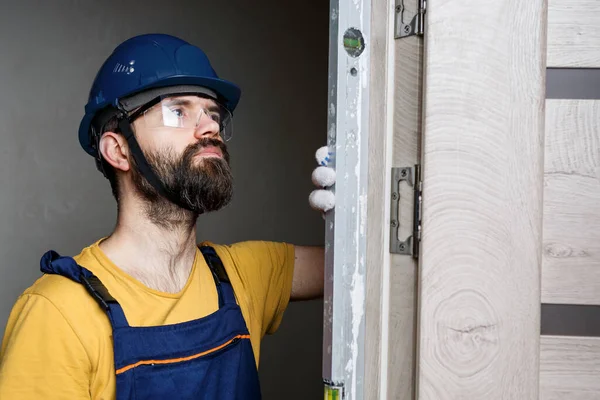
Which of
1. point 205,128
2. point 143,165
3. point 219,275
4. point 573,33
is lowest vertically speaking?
point 219,275

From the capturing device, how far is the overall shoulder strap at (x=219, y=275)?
1.84 m

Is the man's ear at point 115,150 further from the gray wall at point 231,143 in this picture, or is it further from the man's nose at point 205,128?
the gray wall at point 231,143

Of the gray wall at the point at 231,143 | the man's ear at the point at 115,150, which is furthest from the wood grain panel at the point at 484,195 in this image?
the gray wall at the point at 231,143

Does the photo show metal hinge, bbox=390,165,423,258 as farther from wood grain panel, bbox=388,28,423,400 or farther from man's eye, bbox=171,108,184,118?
man's eye, bbox=171,108,184,118

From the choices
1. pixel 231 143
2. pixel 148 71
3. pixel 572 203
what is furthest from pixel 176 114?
pixel 231 143

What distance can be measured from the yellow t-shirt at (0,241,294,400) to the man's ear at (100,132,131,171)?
25 cm

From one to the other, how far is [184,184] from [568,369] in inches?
41.3

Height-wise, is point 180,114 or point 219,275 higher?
point 180,114

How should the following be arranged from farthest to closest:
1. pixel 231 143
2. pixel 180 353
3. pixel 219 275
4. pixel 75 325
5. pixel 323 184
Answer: pixel 231 143
pixel 219 275
pixel 180 353
pixel 75 325
pixel 323 184

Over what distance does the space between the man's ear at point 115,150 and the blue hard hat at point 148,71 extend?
8cm

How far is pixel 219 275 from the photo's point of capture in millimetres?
1890

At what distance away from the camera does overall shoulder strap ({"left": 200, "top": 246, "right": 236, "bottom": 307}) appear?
6.04 ft

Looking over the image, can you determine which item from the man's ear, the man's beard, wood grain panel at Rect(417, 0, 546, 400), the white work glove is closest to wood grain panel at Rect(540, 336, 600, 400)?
wood grain panel at Rect(417, 0, 546, 400)

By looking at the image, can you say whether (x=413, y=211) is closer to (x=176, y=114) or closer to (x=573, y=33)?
(x=573, y=33)
